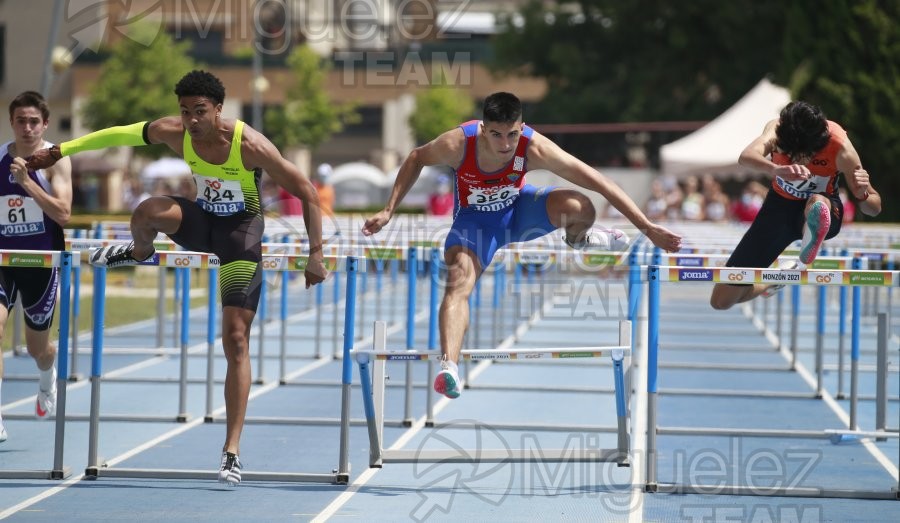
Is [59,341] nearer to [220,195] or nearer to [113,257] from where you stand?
[113,257]

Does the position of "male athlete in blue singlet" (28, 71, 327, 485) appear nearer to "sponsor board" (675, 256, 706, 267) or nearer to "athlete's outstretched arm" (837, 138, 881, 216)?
"sponsor board" (675, 256, 706, 267)

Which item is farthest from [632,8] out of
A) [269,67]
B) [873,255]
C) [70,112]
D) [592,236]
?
[592,236]

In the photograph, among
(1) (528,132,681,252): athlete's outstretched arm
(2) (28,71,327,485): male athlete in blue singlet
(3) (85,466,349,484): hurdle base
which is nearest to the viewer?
(2) (28,71,327,485): male athlete in blue singlet

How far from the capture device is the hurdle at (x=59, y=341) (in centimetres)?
739

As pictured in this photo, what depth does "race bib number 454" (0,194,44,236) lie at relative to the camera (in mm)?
8492

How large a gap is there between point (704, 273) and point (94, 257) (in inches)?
132

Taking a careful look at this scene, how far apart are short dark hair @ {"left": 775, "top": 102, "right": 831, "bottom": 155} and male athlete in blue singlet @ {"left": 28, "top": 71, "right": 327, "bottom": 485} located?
2.93 m

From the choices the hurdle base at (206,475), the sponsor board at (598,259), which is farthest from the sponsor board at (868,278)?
the hurdle base at (206,475)

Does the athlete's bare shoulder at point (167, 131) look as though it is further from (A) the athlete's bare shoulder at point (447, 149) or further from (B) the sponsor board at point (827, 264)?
(B) the sponsor board at point (827, 264)

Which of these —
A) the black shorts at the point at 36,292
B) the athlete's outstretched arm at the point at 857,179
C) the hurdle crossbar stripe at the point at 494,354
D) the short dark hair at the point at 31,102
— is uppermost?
the short dark hair at the point at 31,102

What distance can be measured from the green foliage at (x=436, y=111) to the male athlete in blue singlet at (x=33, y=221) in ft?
156

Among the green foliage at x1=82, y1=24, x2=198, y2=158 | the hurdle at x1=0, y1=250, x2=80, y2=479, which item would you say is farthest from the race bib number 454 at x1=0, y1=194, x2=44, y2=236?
the green foliage at x1=82, y1=24, x2=198, y2=158

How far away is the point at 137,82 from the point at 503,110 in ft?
144

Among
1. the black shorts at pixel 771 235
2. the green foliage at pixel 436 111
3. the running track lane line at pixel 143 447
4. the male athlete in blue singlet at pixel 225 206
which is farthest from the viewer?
the green foliage at pixel 436 111
